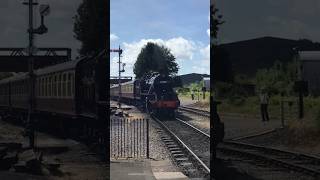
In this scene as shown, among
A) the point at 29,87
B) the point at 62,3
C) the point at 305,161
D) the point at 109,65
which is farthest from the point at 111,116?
the point at 305,161

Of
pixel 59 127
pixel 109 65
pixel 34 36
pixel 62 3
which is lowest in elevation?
pixel 59 127

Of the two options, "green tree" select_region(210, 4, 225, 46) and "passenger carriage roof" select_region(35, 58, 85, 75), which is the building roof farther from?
"passenger carriage roof" select_region(35, 58, 85, 75)

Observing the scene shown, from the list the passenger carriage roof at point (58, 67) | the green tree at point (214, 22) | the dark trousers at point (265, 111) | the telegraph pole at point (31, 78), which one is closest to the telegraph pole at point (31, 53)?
the telegraph pole at point (31, 78)

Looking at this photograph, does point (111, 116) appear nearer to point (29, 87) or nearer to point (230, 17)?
Result: point (29, 87)

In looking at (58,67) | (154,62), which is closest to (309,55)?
(154,62)

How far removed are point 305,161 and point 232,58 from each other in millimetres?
1619

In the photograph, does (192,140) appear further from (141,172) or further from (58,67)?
(58,67)

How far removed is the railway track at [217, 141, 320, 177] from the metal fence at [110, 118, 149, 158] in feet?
3.22

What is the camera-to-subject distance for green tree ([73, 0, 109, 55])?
5227 millimetres

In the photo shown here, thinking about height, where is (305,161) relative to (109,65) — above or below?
below

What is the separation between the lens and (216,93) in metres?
5.36

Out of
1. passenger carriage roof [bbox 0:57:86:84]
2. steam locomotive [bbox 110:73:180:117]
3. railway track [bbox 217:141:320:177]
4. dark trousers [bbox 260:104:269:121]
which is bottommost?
railway track [bbox 217:141:320:177]

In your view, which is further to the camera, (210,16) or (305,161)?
(305,161)

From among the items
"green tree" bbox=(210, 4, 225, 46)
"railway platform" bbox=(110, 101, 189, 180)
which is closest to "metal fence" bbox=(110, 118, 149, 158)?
"railway platform" bbox=(110, 101, 189, 180)
